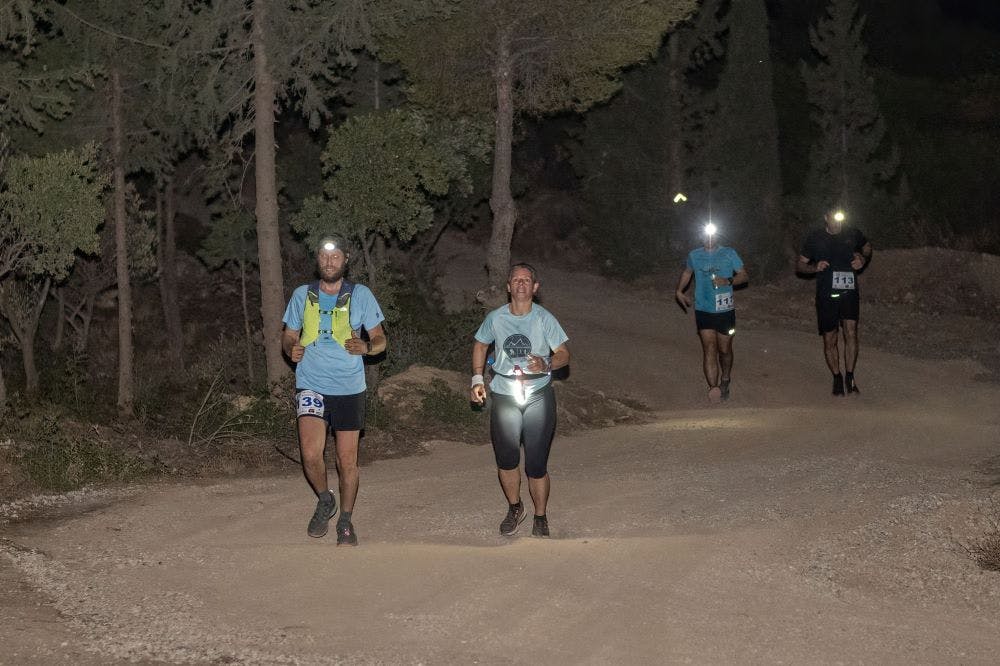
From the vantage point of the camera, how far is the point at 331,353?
337 inches

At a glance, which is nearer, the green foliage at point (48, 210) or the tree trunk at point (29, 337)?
the green foliage at point (48, 210)

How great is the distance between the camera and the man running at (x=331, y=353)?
28.1 feet

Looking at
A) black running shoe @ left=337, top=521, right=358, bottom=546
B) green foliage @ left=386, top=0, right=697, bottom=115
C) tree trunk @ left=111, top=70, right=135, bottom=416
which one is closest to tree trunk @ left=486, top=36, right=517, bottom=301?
green foliage @ left=386, top=0, right=697, bottom=115

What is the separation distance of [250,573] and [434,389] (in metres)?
7.90

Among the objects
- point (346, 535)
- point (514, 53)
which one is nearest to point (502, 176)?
point (514, 53)

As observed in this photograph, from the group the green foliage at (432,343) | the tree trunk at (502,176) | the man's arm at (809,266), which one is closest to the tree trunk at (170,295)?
the green foliage at (432,343)

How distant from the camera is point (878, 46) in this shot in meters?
54.6

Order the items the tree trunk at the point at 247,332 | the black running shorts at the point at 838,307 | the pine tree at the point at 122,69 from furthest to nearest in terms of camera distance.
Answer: the tree trunk at the point at 247,332 < the pine tree at the point at 122,69 < the black running shorts at the point at 838,307

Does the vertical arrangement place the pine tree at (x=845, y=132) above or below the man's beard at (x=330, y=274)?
above

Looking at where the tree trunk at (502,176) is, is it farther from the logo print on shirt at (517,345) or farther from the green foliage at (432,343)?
the logo print on shirt at (517,345)

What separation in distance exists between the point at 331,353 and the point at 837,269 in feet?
29.5

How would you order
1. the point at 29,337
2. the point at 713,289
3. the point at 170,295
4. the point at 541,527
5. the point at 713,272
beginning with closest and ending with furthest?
the point at 541,527
the point at 713,272
the point at 713,289
the point at 29,337
the point at 170,295

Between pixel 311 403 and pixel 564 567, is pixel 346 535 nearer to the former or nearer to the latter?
pixel 311 403

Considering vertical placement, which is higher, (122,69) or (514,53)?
(122,69)
